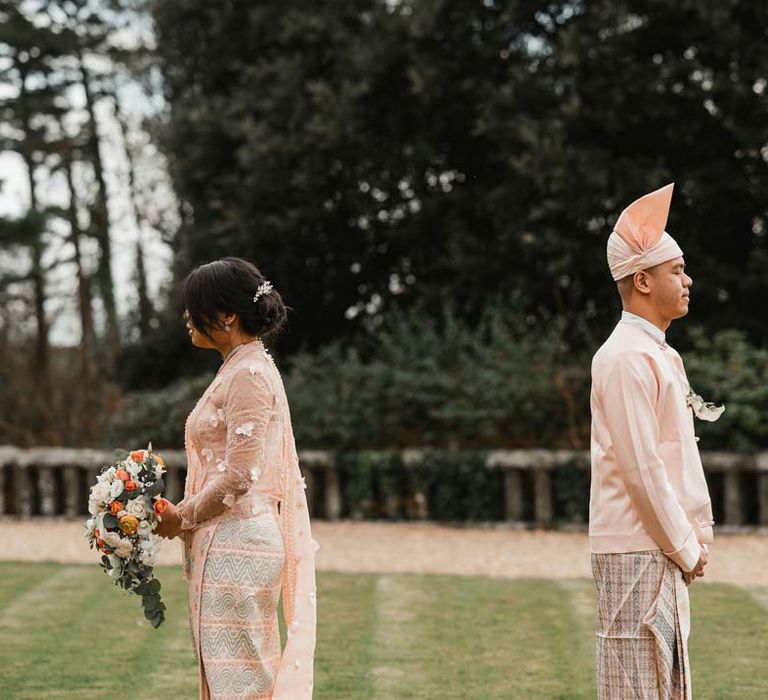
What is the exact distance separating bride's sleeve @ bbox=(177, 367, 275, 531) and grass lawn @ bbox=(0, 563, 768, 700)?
241cm

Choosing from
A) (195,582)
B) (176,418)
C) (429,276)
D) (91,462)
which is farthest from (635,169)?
(195,582)

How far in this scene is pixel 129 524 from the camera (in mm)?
3619

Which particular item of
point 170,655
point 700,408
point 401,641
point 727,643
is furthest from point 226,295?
point 727,643

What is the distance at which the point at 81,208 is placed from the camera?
23.3 meters

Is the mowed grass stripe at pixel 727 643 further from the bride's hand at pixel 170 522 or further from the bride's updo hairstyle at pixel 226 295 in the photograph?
the bride's updo hairstyle at pixel 226 295

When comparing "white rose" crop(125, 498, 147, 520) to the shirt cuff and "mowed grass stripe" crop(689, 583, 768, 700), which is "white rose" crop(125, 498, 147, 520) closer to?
the shirt cuff

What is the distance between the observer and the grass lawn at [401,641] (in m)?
5.83

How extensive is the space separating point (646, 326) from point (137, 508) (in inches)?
61.3

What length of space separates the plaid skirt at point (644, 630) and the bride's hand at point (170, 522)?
1.25m

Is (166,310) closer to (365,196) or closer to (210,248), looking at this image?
(210,248)

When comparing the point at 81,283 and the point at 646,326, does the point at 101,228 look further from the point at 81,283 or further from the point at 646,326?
the point at 646,326

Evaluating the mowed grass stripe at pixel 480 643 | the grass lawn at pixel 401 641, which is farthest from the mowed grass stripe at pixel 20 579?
the mowed grass stripe at pixel 480 643

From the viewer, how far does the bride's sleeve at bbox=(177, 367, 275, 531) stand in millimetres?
Answer: 3486

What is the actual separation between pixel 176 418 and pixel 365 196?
485 centimetres
